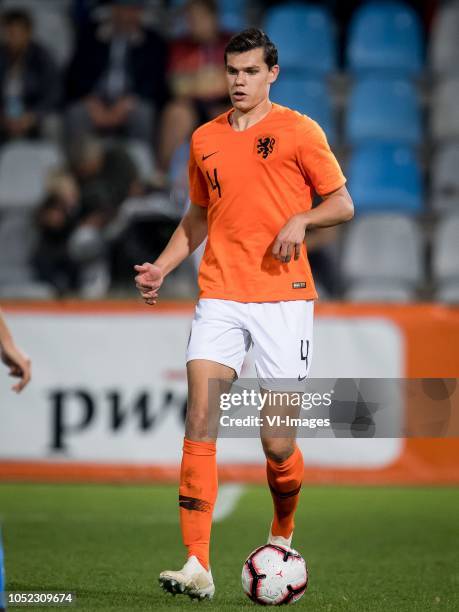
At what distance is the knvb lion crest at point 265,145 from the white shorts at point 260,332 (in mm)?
590

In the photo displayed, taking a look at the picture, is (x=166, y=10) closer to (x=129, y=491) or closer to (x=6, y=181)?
(x=6, y=181)

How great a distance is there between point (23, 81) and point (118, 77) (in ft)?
3.11

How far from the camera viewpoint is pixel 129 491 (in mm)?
8945

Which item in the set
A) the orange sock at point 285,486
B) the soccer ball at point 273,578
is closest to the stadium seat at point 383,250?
the orange sock at point 285,486

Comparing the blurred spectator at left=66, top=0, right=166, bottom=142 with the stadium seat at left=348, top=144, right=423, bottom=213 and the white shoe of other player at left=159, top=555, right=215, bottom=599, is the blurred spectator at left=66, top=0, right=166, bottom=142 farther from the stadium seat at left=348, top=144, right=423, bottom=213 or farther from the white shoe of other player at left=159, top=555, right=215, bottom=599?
the white shoe of other player at left=159, top=555, right=215, bottom=599

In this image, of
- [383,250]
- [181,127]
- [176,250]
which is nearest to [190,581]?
[176,250]

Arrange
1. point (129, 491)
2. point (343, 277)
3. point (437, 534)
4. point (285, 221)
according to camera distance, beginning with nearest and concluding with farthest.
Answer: point (285, 221) → point (437, 534) → point (129, 491) → point (343, 277)

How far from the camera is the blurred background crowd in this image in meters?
10.6

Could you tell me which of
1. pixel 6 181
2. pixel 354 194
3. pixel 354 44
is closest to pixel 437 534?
pixel 354 194

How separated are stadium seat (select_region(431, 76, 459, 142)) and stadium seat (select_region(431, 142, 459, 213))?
28 centimetres

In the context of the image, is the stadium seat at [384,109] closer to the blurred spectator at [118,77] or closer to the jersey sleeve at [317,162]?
the blurred spectator at [118,77]

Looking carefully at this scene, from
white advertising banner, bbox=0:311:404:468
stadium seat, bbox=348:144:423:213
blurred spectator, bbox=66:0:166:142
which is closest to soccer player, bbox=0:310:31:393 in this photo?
white advertising banner, bbox=0:311:404:468

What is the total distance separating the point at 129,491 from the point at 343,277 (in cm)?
317

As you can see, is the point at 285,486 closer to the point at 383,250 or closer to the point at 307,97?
the point at 383,250
